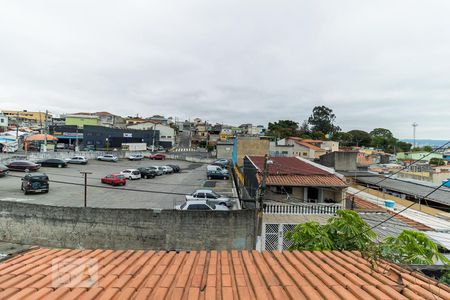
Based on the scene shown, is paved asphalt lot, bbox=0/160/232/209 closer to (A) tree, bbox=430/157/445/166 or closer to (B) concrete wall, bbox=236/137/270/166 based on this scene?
(B) concrete wall, bbox=236/137/270/166

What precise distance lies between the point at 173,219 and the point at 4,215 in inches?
350

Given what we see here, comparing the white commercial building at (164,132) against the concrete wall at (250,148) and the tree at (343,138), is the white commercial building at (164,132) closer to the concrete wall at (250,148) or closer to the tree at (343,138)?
the concrete wall at (250,148)

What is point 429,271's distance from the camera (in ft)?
13.3

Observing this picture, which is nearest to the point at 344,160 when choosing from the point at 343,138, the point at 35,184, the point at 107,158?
the point at 35,184

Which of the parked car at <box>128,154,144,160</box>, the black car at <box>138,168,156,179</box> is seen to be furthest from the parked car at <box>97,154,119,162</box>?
the black car at <box>138,168,156,179</box>

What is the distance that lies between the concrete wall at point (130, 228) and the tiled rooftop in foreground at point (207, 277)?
7.58m

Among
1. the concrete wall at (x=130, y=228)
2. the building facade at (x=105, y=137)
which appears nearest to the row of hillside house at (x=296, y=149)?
the concrete wall at (x=130, y=228)

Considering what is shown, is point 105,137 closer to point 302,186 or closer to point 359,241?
point 302,186

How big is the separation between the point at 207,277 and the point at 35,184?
19.5 m

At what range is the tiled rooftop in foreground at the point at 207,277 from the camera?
107 inches

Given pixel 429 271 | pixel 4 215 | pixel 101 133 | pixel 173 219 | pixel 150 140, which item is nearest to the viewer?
pixel 429 271

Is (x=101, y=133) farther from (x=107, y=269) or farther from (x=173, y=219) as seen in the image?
(x=107, y=269)

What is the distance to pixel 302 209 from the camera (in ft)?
41.0

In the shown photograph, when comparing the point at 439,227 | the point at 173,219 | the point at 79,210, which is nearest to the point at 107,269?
the point at 173,219
